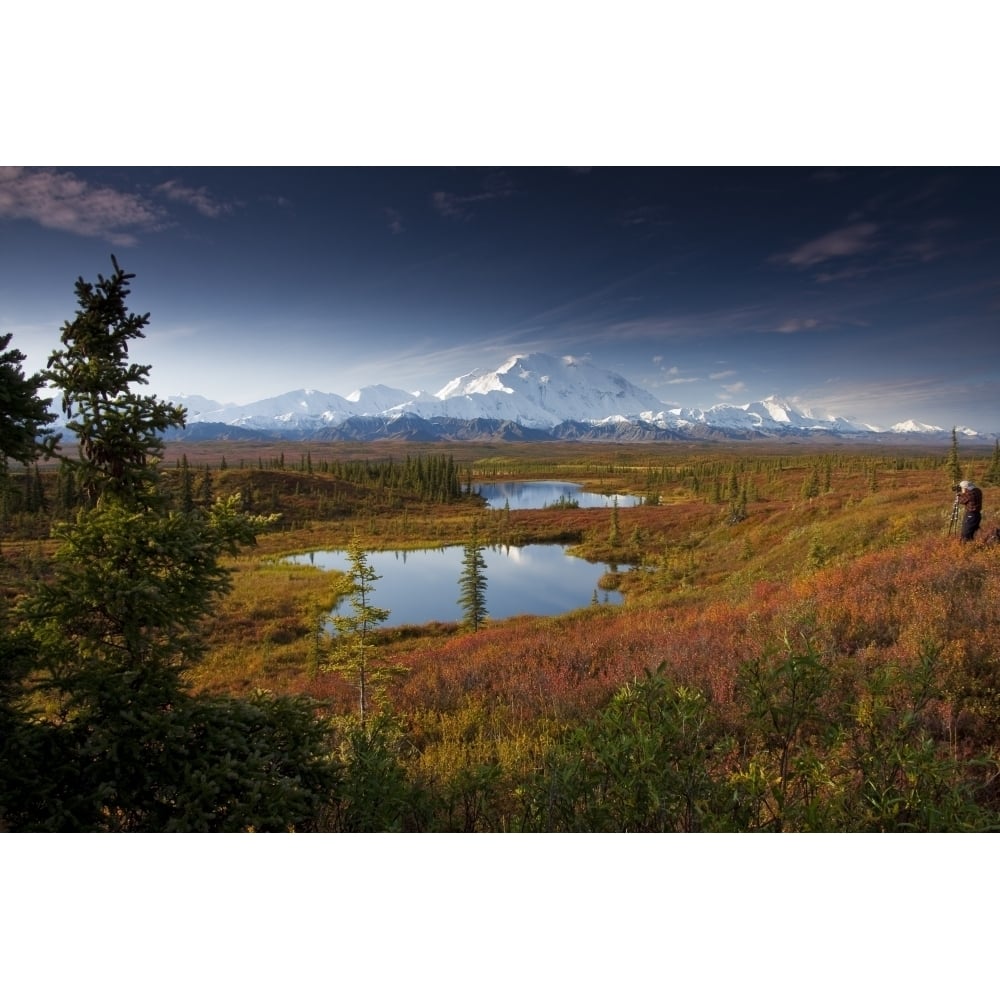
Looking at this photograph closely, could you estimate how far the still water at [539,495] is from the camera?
91.9 m

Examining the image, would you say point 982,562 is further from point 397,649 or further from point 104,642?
point 397,649

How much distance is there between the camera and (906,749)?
9.98 feet

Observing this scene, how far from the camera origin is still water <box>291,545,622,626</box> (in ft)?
98.9

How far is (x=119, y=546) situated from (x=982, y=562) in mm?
12328

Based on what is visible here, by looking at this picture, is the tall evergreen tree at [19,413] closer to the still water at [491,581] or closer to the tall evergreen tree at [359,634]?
the tall evergreen tree at [359,634]

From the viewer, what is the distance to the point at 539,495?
116 meters

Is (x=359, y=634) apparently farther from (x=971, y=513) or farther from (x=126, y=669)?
(x=971, y=513)

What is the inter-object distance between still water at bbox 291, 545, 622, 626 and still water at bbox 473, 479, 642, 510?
33843mm

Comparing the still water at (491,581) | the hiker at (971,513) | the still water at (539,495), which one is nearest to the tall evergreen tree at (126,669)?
the hiker at (971,513)

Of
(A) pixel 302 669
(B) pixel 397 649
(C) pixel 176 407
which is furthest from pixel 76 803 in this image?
(B) pixel 397 649

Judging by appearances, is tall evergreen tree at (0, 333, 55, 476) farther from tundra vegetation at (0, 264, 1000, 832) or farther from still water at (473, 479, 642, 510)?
still water at (473, 479, 642, 510)

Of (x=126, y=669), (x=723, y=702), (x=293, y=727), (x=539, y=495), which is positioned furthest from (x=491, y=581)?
(x=539, y=495)

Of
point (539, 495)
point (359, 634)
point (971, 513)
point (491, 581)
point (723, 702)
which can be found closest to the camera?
point (723, 702)

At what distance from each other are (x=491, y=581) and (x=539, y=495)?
79.2 metres
